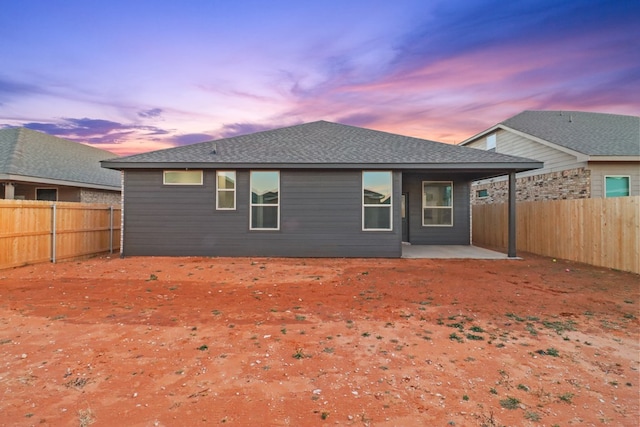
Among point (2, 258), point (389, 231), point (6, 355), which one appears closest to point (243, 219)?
point (389, 231)

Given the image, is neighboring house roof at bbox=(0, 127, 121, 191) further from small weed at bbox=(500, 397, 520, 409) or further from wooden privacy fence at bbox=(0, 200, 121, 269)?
small weed at bbox=(500, 397, 520, 409)

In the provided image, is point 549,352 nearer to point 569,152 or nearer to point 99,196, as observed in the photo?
point 569,152

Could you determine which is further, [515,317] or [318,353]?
[515,317]

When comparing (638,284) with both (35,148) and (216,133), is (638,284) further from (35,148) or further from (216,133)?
(35,148)

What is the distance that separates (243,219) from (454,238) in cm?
901

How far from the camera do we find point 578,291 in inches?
259

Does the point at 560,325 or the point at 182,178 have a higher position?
the point at 182,178

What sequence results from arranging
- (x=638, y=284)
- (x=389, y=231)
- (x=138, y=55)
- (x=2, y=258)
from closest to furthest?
(x=638, y=284) < (x=2, y=258) < (x=389, y=231) < (x=138, y=55)

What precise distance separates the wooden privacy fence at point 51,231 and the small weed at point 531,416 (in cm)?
1174

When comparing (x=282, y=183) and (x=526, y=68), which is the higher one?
(x=526, y=68)

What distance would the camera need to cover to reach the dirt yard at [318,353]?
2498 mm

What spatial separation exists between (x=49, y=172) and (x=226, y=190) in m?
9.34

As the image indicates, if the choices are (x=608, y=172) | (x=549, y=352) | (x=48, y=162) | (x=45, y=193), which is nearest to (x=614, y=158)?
(x=608, y=172)

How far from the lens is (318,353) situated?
140 inches
